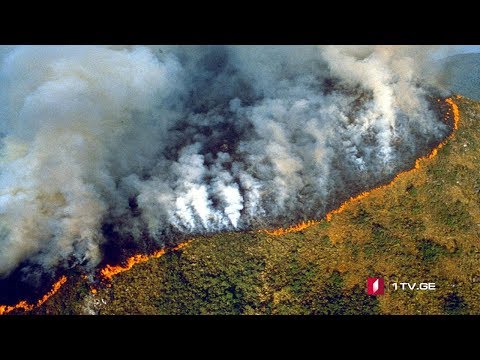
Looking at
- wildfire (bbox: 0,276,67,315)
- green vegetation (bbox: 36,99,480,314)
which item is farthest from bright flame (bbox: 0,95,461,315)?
green vegetation (bbox: 36,99,480,314)

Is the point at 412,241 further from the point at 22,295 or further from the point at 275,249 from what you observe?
the point at 22,295

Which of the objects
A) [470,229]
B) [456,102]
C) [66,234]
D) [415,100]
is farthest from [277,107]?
[66,234]

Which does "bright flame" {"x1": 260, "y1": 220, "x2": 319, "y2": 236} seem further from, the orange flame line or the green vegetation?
the green vegetation

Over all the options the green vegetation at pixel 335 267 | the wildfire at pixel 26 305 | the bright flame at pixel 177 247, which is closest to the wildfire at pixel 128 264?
the bright flame at pixel 177 247

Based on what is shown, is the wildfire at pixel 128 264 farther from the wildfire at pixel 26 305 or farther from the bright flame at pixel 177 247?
the wildfire at pixel 26 305

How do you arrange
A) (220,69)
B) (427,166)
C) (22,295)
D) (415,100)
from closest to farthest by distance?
(22,295) < (427,166) < (415,100) < (220,69)

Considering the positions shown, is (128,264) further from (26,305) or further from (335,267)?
(335,267)

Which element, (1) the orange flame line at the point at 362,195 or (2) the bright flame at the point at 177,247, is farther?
(1) the orange flame line at the point at 362,195
